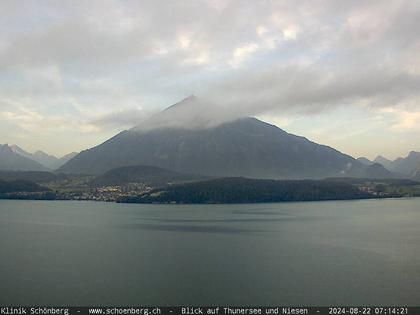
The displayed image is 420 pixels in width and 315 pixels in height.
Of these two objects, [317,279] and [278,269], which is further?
[278,269]

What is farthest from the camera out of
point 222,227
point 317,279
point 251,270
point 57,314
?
point 222,227

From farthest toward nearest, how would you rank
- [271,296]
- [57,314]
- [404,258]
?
1. [404,258]
2. [271,296]
3. [57,314]

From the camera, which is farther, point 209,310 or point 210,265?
point 210,265

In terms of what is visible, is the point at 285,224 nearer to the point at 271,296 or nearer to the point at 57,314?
the point at 271,296

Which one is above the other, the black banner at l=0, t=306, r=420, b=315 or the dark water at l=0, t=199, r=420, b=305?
the dark water at l=0, t=199, r=420, b=305

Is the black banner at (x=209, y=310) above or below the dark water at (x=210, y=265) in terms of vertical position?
below

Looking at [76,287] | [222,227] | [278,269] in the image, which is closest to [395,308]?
[278,269]

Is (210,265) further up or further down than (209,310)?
further up

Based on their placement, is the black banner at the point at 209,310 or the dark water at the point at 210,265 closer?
the black banner at the point at 209,310
